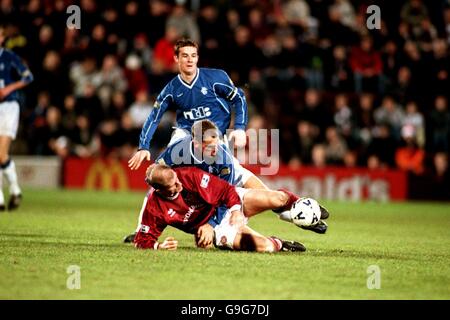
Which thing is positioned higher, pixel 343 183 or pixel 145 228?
pixel 145 228

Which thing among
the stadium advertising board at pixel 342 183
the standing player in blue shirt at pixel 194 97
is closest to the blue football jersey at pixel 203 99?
the standing player in blue shirt at pixel 194 97

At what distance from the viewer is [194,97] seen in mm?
10375

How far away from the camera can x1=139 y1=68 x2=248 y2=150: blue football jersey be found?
10.2m

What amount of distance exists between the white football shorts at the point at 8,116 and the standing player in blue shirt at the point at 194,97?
4.22m

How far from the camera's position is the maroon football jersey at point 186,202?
892 centimetres

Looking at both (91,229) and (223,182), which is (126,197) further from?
(223,182)

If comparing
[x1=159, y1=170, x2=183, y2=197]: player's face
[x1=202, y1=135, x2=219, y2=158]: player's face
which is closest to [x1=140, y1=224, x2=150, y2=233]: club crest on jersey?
[x1=159, y1=170, x2=183, y2=197]: player's face

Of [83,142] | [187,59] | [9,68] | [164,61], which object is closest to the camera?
[187,59]

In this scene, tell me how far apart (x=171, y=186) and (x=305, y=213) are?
1.48 m

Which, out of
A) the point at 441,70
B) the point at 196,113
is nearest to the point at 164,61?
the point at 441,70

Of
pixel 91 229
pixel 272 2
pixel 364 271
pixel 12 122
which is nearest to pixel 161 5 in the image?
pixel 272 2

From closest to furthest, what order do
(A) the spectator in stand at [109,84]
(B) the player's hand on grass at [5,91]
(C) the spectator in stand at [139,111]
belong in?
(B) the player's hand on grass at [5,91] < (C) the spectator in stand at [139,111] < (A) the spectator in stand at [109,84]

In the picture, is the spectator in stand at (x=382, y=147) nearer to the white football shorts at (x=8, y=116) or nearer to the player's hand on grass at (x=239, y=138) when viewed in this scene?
the white football shorts at (x=8, y=116)

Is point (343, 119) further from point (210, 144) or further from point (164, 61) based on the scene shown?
point (210, 144)
